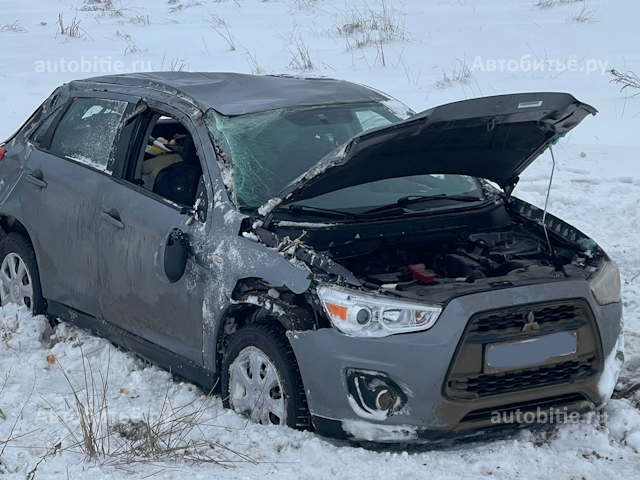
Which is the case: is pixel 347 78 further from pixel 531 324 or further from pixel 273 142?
pixel 531 324

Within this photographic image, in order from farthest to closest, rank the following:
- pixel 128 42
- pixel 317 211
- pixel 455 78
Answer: pixel 128 42
pixel 455 78
pixel 317 211

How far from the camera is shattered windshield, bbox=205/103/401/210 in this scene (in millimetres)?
4996

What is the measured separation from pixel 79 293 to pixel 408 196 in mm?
2045

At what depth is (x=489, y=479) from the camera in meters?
4.00

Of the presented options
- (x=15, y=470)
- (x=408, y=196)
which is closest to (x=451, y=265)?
(x=408, y=196)

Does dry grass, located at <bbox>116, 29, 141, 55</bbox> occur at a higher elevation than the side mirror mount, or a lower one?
higher

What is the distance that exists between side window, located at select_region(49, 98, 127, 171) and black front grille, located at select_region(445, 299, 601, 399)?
259cm

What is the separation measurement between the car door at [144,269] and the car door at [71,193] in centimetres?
13

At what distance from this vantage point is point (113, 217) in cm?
545

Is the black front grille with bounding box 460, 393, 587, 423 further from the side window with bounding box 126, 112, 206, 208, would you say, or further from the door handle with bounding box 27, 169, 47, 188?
the door handle with bounding box 27, 169, 47, 188

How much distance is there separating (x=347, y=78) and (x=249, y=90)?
7.81 metres

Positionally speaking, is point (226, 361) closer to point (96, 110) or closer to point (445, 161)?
point (445, 161)

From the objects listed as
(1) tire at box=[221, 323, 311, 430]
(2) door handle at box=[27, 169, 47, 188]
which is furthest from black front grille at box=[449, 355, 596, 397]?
(2) door handle at box=[27, 169, 47, 188]

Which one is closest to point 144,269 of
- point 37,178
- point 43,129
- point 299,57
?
point 37,178
